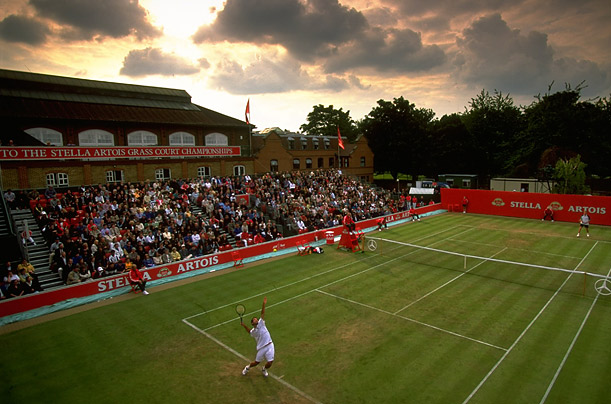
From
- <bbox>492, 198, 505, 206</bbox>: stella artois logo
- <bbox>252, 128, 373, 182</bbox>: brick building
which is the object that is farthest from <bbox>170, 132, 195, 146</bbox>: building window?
<bbox>492, 198, 505, 206</bbox>: stella artois logo

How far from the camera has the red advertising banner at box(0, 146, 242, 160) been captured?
25.0 metres

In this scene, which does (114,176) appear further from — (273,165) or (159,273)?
(273,165)

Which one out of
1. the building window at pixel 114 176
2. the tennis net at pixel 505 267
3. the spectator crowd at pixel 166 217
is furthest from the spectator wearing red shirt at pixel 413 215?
the building window at pixel 114 176

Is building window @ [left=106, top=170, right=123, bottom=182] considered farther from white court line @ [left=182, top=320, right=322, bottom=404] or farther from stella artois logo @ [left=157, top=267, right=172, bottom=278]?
white court line @ [left=182, top=320, right=322, bottom=404]

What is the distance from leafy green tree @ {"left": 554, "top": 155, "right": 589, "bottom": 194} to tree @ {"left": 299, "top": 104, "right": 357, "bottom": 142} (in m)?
51.8

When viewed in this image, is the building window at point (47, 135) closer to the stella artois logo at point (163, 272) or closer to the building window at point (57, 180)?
the building window at point (57, 180)

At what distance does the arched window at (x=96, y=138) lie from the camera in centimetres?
3116

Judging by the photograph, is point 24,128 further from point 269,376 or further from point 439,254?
point 439,254

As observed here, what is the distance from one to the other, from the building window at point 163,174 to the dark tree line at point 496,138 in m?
38.6

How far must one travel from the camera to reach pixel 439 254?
23.7m

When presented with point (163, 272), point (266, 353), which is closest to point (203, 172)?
point (163, 272)

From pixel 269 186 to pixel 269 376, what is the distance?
82.2 feet

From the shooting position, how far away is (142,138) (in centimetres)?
3462

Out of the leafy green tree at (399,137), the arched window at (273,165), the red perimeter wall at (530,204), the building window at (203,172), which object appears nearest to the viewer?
the red perimeter wall at (530,204)
